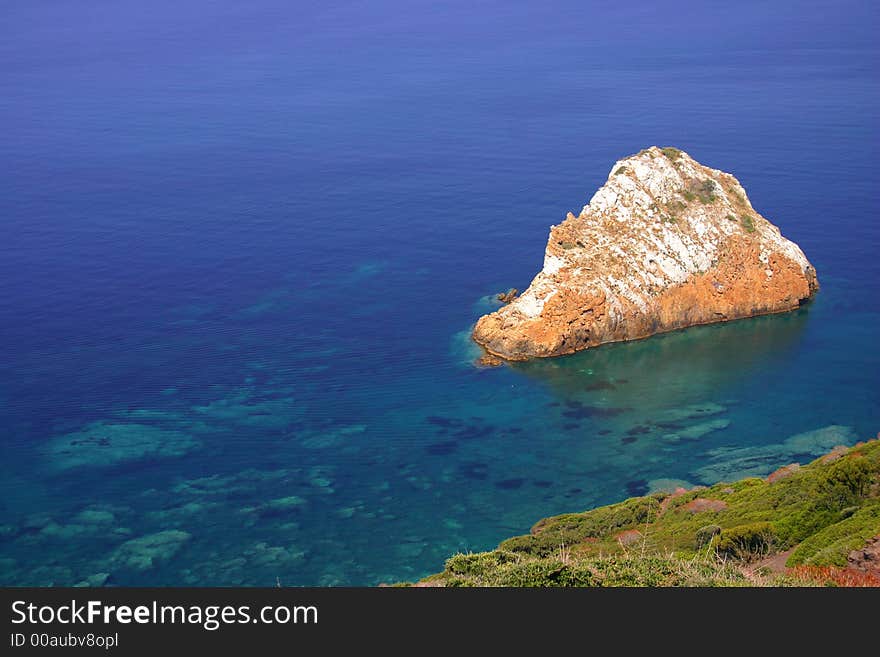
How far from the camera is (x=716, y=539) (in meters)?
35.3

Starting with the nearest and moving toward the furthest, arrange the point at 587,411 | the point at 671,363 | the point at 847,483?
the point at 847,483 < the point at 587,411 < the point at 671,363

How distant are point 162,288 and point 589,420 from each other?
1548 inches

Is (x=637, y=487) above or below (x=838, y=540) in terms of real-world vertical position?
above

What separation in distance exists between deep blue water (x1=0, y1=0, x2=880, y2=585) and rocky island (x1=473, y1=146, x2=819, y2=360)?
73.2 inches

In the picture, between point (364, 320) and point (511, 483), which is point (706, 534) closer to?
point (511, 483)

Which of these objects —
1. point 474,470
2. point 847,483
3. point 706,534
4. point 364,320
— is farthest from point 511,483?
point 364,320

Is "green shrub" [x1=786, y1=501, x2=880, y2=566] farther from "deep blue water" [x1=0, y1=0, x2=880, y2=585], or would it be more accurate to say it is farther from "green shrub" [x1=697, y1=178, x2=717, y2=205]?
"green shrub" [x1=697, y1=178, x2=717, y2=205]

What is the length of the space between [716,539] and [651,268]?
4079 centimetres

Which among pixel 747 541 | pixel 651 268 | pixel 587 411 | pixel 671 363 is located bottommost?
pixel 747 541

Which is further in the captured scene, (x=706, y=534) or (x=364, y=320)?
(x=364, y=320)

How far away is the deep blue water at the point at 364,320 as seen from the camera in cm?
5209

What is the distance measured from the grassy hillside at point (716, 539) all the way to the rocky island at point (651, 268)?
78.8ft

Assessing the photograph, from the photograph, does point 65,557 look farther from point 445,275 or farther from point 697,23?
point 697,23

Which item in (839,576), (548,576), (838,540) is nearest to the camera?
(548,576)
